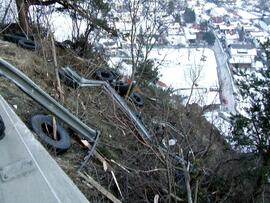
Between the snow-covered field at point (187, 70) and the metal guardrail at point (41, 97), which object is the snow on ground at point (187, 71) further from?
the metal guardrail at point (41, 97)

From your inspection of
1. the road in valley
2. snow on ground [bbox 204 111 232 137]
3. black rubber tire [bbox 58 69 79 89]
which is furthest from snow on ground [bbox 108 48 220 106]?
black rubber tire [bbox 58 69 79 89]

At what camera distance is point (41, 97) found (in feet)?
11.8

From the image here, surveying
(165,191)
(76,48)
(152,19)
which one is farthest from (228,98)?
(165,191)

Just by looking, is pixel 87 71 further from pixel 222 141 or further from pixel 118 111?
pixel 222 141

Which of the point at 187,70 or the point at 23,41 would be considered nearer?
the point at 23,41

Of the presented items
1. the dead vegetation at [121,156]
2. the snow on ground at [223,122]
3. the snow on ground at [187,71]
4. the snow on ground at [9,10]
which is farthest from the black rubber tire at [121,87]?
the snow on ground at [9,10]

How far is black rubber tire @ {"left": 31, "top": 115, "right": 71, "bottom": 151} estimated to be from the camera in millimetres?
4303

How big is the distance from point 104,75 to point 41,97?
5578 mm

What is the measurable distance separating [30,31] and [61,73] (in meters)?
3.52

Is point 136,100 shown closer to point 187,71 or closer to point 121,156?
point 121,156

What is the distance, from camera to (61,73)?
7.16 meters

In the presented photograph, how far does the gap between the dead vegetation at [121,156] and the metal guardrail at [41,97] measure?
0.34 m

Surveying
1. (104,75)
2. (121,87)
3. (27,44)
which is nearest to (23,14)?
(27,44)

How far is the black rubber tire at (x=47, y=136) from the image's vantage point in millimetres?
4303
